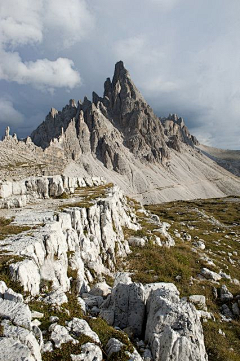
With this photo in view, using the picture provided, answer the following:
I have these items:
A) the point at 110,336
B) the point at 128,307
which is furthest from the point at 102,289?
the point at 110,336

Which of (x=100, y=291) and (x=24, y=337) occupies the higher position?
(x=24, y=337)

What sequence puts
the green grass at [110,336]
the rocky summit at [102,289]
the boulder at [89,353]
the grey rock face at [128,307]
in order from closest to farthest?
the boulder at [89,353], the green grass at [110,336], the rocky summit at [102,289], the grey rock face at [128,307]

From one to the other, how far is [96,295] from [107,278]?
14.1 ft

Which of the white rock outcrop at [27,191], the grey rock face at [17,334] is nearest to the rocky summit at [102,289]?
the grey rock face at [17,334]

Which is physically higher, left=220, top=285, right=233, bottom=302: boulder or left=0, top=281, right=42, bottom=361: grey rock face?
left=0, top=281, right=42, bottom=361: grey rock face

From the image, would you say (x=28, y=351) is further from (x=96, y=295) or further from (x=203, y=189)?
(x=203, y=189)

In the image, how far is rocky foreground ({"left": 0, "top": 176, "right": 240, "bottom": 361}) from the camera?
7730 millimetres

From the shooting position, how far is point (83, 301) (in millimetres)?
11719

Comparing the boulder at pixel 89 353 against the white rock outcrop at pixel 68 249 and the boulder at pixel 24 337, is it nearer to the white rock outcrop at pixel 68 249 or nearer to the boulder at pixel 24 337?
the boulder at pixel 24 337

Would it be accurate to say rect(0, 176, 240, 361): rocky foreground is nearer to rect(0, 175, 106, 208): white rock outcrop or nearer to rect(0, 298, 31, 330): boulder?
rect(0, 298, 31, 330): boulder

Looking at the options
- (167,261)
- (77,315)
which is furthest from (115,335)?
(167,261)

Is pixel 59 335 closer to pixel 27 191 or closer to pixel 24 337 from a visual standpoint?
pixel 24 337

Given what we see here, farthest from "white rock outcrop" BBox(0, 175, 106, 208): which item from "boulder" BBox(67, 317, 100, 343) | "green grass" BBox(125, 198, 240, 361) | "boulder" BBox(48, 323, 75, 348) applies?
"boulder" BBox(48, 323, 75, 348)

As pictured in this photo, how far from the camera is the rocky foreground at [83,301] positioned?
7.73 metres
